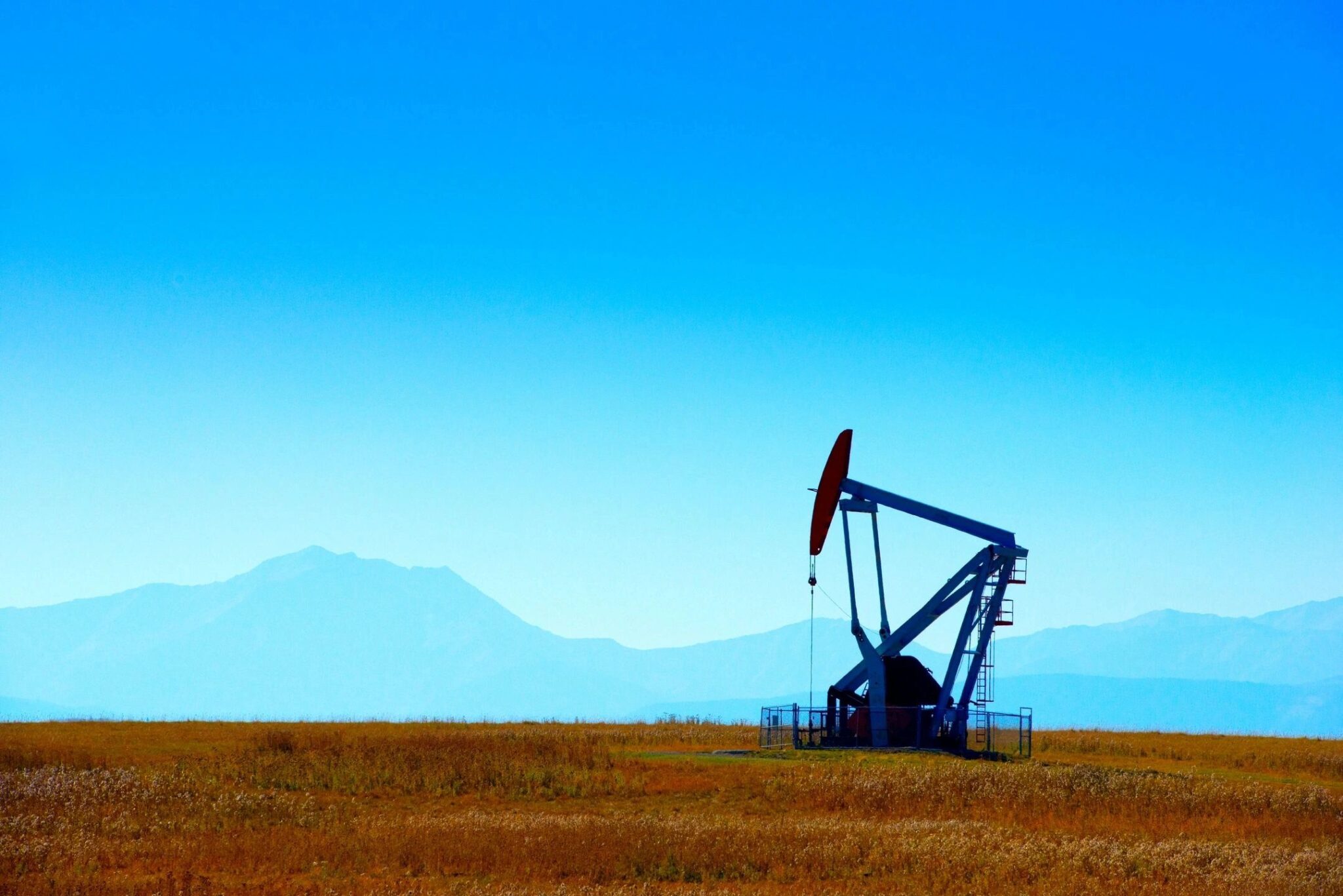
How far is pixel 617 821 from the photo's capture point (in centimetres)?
2347

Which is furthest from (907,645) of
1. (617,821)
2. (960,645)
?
(617,821)

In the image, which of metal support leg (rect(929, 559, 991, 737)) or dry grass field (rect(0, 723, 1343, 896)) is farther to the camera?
metal support leg (rect(929, 559, 991, 737))

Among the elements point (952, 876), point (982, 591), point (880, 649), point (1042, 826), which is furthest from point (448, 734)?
point (952, 876)

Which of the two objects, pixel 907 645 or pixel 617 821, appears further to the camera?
pixel 907 645

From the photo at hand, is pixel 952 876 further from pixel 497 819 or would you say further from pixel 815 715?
pixel 815 715

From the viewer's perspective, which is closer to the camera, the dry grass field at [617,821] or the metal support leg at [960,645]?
the dry grass field at [617,821]

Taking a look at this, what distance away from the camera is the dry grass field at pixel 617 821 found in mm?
17953

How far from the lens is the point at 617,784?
98.1 feet

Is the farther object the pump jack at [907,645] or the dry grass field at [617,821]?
the pump jack at [907,645]

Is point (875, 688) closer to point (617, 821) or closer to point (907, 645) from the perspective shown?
point (907, 645)

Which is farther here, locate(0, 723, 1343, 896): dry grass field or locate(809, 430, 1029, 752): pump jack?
locate(809, 430, 1029, 752): pump jack

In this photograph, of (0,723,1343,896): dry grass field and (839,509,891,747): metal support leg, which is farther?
(839,509,891,747): metal support leg

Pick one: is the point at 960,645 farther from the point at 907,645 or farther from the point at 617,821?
the point at 617,821

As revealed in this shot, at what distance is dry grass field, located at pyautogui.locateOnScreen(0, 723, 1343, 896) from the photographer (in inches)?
707
